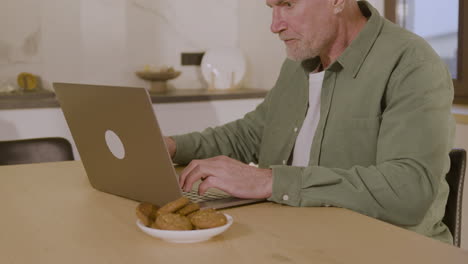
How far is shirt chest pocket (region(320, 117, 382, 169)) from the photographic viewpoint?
1.55 meters

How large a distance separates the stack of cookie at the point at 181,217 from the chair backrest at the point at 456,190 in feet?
2.20

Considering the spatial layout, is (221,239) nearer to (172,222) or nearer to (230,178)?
(172,222)

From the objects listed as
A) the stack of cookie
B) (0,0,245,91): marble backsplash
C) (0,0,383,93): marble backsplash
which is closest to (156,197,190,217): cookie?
the stack of cookie

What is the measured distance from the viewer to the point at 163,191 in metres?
1.28

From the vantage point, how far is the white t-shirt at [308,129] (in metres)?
1.77

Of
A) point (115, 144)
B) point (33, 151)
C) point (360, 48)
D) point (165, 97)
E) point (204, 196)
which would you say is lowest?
point (165, 97)

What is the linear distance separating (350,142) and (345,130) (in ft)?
0.11

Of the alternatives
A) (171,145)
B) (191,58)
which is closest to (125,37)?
(191,58)

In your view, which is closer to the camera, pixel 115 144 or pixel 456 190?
pixel 115 144

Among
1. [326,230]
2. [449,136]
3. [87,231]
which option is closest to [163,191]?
[87,231]

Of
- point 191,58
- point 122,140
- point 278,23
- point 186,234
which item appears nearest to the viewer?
point 186,234

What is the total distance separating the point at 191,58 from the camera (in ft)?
12.7

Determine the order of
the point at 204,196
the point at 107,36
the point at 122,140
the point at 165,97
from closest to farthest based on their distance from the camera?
1. the point at 122,140
2. the point at 204,196
3. the point at 165,97
4. the point at 107,36

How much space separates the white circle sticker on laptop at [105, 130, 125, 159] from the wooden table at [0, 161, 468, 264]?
0.36 ft
